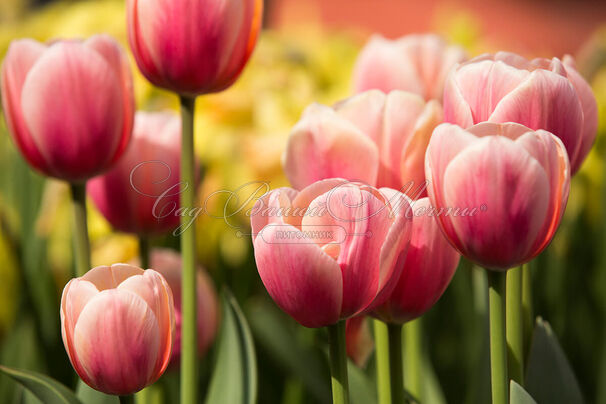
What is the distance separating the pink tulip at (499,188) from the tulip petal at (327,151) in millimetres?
59

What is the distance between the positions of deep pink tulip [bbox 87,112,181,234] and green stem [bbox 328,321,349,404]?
18cm

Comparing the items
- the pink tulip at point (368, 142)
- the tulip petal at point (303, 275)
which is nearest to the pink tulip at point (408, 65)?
the pink tulip at point (368, 142)

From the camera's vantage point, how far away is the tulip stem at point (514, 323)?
1.09ft

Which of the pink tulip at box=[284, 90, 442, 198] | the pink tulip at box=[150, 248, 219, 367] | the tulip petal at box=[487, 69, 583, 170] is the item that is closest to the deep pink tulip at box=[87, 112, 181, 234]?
the pink tulip at box=[150, 248, 219, 367]

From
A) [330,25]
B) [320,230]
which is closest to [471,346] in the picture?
[320,230]

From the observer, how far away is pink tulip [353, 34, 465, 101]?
448mm

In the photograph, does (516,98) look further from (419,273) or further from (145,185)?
(145,185)

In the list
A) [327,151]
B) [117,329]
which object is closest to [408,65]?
[327,151]

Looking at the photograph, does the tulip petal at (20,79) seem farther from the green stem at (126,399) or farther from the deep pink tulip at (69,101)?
A: the green stem at (126,399)

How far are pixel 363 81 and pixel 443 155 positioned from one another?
0.20 metres

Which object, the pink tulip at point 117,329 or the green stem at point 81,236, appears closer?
the pink tulip at point 117,329

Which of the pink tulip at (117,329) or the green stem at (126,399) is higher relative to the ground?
the pink tulip at (117,329)

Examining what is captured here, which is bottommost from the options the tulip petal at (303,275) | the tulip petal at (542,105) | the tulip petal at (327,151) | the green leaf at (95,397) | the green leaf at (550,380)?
the green leaf at (95,397)

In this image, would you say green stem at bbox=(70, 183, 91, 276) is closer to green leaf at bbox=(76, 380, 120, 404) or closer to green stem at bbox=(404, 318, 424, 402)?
green leaf at bbox=(76, 380, 120, 404)
